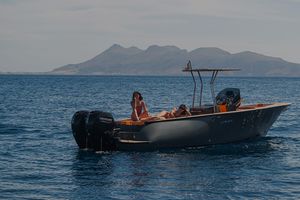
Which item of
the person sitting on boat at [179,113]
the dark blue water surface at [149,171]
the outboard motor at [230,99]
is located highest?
the outboard motor at [230,99]

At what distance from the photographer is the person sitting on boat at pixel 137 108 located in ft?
74.7

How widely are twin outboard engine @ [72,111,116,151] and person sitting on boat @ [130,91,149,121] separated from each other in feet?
4.16

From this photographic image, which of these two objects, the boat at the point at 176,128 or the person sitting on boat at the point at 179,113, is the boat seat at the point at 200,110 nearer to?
the boat at the point at 176,128

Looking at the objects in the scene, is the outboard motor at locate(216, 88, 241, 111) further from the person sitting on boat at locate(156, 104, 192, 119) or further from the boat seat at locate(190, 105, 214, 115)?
the person sitting on boat at locate(156, 104, 192, 119)

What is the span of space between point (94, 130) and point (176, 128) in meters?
3.24

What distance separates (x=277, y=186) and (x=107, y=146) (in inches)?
286

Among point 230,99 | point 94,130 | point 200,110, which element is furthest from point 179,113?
point 94,130

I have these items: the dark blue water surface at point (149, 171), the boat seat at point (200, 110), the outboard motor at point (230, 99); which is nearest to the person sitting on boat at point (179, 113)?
the boat seat at point (200, 110)

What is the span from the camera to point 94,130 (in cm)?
2155

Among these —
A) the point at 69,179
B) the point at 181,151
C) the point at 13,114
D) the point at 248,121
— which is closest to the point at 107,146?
the point at 181,151

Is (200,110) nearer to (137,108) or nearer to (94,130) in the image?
(137,108)

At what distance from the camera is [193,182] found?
17297 millimetres

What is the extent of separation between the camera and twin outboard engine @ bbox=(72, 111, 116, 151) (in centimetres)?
2148

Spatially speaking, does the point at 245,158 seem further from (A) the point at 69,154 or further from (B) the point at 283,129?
(B) the point at 283,129
